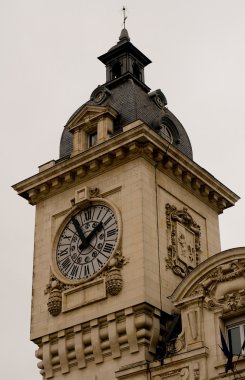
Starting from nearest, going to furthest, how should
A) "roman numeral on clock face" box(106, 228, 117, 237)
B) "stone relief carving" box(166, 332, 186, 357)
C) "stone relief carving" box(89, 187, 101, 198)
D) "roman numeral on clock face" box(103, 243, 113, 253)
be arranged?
"stone relief carving" box(166, 332, 186, 357), "roman numeral on clock face" box(103, 243, 113, 253), "roman numeral on clock face" box(106, 228, 117, 237), "stone relief carving" box(89, 187, 101, 198)

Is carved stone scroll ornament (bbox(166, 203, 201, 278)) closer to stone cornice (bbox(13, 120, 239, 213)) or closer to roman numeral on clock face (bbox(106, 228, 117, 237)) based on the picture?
stone cornice (bbox(13, 120, 239, 213))

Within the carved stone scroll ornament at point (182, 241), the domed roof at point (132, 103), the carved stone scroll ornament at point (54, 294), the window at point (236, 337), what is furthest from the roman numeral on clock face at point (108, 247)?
the window at point (236, 337)

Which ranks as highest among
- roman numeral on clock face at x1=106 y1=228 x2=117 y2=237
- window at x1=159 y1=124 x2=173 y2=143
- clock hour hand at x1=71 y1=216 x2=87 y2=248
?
window at x1=159 y1=124 x2=173 y2=143

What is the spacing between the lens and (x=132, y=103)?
1377 inches

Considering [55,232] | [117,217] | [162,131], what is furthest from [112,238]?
[162,131]

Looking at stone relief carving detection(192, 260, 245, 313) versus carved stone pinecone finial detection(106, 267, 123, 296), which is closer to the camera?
stone relief carving detection(192, 260, 245, 313)

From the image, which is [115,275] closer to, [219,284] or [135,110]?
[219,284]

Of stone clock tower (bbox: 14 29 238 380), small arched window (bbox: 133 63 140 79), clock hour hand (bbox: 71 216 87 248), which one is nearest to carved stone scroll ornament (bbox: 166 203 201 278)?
stone clock tower (bbox: 14 29 238 380)

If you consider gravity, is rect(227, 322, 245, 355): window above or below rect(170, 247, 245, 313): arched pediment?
below

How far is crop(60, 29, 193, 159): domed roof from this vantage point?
114 ft

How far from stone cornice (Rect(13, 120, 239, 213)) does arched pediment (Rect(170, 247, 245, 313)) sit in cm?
575

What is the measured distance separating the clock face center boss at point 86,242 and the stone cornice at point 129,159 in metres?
1.57

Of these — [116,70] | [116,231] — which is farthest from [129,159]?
[116,70]

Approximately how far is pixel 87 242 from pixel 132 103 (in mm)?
6054
